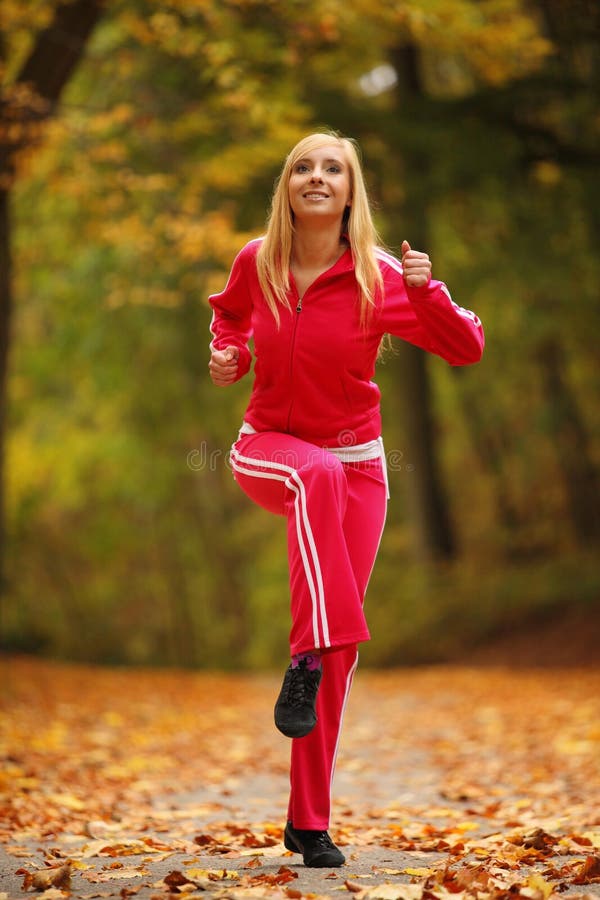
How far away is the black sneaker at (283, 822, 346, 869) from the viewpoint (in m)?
3.98

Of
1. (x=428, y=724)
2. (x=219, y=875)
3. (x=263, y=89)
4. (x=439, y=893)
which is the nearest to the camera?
(x=439, y=893)

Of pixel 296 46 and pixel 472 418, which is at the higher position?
pixel 296 46

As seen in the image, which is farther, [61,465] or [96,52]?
[61,465]

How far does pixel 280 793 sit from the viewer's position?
6.68m

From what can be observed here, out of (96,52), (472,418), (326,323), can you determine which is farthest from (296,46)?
(472,418)

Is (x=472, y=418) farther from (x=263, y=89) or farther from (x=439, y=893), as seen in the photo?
(x=439, y=893)

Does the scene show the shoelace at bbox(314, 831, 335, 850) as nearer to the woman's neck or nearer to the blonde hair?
the blonde hair

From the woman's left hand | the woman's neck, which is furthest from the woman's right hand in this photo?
the woman's left hand

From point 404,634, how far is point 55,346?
6.81 meters

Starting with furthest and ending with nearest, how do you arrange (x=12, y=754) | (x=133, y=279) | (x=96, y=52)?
(x=133, y=279) → (x=96, y=52) → (x=12, y=754)

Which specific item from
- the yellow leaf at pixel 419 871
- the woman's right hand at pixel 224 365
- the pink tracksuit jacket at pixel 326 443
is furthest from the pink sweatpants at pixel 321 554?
the yellow leaf at pixel 419 871

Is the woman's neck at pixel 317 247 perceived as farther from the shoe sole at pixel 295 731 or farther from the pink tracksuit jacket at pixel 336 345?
the shoe sole at pixel 295 731

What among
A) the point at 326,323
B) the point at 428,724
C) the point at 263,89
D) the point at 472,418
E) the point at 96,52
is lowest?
the point at 428,724

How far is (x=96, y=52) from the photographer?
481 inches
